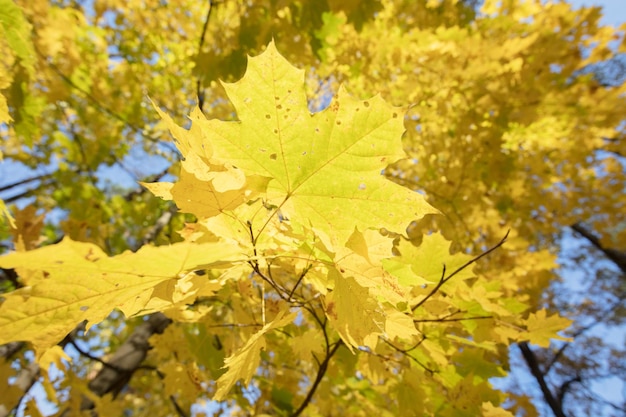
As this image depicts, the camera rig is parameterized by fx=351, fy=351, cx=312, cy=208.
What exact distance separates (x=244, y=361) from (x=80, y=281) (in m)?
0.37

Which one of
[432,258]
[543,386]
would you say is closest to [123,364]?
[432,258]

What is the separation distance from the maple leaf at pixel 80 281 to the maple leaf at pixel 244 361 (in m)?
0.21

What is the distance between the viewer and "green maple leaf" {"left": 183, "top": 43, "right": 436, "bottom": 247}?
774mm

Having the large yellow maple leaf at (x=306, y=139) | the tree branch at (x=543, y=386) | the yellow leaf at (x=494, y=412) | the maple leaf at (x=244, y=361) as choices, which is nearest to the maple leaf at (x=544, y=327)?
the yellow leaf at (x=494, y=412)

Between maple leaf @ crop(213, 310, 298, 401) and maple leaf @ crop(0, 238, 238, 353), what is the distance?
0.21m

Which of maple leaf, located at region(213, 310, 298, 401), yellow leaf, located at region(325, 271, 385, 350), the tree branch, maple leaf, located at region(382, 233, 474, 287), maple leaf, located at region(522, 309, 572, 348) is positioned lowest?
maple leaf, located at region(213, 310, 298, 401)

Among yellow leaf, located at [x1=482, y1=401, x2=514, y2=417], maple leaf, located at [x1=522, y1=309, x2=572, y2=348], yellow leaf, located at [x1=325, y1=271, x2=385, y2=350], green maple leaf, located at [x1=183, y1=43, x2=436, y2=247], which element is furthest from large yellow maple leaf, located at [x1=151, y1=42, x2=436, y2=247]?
yellow leaf, located at [x1=482, y1=401, x2=514, y2=417]

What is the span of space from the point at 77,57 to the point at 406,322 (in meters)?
4.02

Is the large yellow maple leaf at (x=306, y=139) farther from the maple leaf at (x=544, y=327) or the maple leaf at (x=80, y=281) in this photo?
the maple leaf at (x=544, y=327)

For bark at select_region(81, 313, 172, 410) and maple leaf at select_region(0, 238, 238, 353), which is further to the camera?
Answer: bark at select_region(81, 313, 172, 410)

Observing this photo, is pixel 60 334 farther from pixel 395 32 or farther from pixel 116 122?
pixel 116 122

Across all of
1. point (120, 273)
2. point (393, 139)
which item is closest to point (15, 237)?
point (120, 273)

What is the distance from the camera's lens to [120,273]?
621 mm

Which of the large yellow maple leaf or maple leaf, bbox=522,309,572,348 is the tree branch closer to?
maple leaf, bbox=522,309,572,348
